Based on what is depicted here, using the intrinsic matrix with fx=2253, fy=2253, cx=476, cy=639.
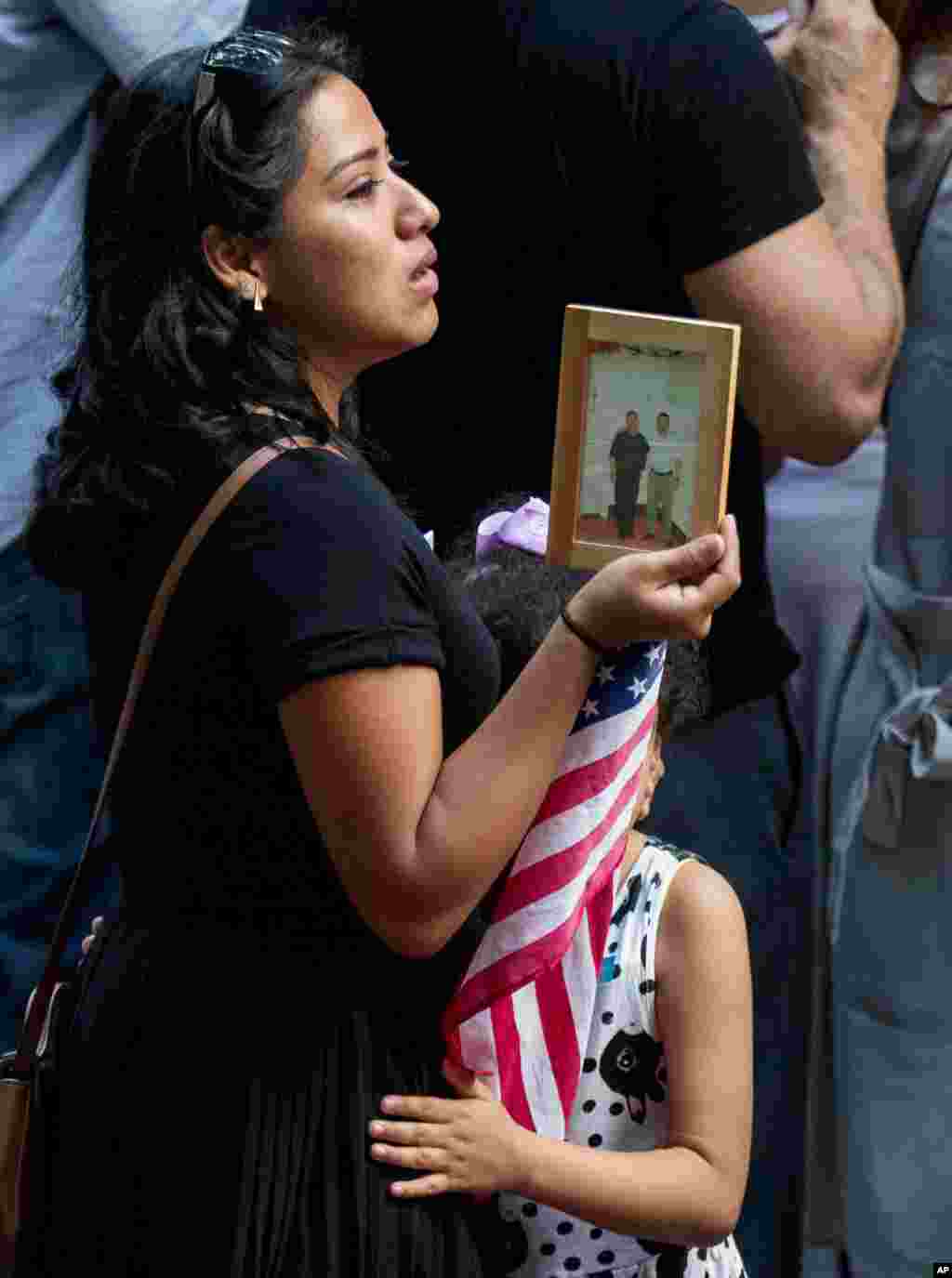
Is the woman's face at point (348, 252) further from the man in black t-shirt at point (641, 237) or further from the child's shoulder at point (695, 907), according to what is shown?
the child's shoulder at point (695, 907)

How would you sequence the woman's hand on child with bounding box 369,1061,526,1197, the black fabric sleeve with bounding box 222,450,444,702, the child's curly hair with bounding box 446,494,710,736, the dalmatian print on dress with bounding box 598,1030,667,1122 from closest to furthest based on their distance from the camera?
the black fabric sleeve with bounding box 222,450,444,702 < the woman's hand on child with bounding box 369,1061,526,1197 < the dalmatian print on dress with bounding box 598,1030,667,1122 < the child's curly hair with bounding box 446,494,710,736

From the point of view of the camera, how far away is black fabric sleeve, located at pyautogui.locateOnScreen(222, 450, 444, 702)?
174 centimetres

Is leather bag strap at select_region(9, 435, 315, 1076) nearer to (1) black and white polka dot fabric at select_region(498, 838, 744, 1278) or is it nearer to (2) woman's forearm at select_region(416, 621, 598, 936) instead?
(2) woman's forearm at select_region(416, 621, 598, 936)

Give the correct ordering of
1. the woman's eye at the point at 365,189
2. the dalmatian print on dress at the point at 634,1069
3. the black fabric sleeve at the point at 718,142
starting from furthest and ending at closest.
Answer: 1. the black fabric sleeve at the point at 718,142
2. the dalmatian print on dress at the point at 634,1069
3. the woman's eye at the point at 365,189

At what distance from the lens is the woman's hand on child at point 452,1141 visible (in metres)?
1.86

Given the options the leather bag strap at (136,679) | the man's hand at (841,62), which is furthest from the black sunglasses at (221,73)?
the man's hand at (841,62)

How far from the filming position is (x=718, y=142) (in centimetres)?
Answer: 230

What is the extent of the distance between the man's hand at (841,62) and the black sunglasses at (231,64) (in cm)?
91

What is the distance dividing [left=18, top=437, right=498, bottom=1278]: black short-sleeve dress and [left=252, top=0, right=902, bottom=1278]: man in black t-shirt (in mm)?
598

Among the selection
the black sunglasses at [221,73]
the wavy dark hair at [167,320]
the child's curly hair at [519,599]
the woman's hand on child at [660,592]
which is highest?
the black sunglasses at [221,73]

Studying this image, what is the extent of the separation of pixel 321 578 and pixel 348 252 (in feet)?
1.14

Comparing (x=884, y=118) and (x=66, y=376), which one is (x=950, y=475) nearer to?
(x=884, y=118)

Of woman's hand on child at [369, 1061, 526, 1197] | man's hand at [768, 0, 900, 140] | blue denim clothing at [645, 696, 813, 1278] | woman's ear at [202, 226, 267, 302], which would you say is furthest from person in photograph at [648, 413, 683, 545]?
man's hand at [768, 0, 900, 140]

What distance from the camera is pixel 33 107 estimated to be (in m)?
2.79
